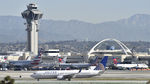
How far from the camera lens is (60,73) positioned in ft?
376

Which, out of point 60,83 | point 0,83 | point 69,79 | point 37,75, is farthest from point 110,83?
point 0,83

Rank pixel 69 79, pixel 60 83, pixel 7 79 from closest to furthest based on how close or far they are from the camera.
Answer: pixel 7 79, pixel 60 83, pixel 69 79

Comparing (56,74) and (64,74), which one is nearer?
(64,74)

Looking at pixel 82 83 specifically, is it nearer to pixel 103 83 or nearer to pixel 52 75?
pixel 103 83

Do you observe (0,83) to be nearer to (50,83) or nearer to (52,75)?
(50,83)

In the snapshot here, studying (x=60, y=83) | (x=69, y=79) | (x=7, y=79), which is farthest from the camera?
(x=69, y=79)

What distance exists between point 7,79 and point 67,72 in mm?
55371

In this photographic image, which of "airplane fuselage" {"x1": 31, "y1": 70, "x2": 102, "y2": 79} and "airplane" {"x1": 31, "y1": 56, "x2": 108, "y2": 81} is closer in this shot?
"airplane" {"x1": 31, "y1": 56, "x2": 108, "y2": 81}

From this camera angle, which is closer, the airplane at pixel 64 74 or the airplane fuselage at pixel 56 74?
the airplane at pixel 64 74

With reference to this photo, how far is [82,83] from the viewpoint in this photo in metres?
96.1

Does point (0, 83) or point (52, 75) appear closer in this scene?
point (0, 83)

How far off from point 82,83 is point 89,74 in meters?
20.9

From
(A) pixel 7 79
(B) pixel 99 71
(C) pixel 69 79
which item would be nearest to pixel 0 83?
(A) pixel 7 79

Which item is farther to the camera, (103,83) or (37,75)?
(37,75)
